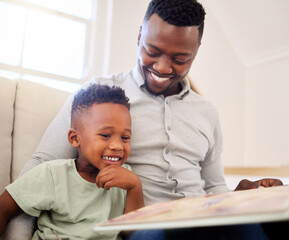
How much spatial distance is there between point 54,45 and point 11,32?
0.97ft

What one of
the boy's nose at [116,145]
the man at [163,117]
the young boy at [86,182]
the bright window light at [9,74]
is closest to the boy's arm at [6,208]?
the young boy at [86,182]

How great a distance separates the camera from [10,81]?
46.5 inches

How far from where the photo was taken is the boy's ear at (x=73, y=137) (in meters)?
0.91

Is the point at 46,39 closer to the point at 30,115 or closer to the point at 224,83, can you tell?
the point at 30,115

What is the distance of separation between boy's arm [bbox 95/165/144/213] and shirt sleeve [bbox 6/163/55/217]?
11 centimetres

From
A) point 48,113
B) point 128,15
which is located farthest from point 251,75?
point 48,113

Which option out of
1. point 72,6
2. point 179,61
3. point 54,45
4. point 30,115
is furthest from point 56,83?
point 179,61

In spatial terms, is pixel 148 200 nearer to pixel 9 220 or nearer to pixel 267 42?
pixel 9 220

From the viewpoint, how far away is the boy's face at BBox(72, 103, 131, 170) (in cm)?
85

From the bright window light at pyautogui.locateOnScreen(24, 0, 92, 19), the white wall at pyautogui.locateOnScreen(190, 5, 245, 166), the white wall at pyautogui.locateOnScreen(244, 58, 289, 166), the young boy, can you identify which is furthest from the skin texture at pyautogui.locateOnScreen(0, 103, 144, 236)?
the white wall at pyautogui.locateOnScreen(244, 58, 289, 166)

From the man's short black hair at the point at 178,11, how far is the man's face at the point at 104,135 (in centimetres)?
29

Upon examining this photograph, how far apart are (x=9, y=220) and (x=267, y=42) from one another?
10.7 feet

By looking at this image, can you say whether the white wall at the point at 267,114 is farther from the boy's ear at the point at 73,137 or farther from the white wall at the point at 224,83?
the boy's ear at the point at 73,137

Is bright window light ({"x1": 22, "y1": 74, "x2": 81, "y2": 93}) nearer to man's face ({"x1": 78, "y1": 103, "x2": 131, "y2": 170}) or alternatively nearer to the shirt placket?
the shirt placket
